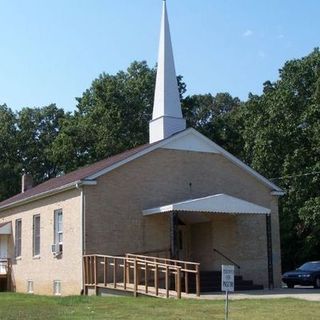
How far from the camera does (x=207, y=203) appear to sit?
80.1ft

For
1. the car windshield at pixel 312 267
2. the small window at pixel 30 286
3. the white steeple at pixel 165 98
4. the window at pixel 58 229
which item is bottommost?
the small window at pixel 30 286

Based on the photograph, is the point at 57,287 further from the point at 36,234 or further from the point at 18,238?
the point at 18,238

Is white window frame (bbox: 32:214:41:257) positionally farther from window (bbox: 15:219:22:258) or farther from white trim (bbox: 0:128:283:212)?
window (bbox: 15:219:22:258)

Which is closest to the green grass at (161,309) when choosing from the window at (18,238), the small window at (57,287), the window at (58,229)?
the small window at (57,287)

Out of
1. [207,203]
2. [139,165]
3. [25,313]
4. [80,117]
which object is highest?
[80,117]

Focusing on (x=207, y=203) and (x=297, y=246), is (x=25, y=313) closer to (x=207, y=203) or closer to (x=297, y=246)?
(x=207, y=203)

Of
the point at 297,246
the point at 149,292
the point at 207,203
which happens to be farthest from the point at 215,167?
the point at 297,246

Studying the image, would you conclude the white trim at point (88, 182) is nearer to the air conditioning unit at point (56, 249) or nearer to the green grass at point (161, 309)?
the air conditioning unit at point (56, 249)

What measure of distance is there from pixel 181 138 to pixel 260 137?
14.6 m

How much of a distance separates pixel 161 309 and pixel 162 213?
33.5ft

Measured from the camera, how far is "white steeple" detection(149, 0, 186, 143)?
30219 millimetres

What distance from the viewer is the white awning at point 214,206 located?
24.2 m

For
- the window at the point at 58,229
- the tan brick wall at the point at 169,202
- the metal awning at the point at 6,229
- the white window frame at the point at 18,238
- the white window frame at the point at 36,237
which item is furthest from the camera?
the metal awning at the point at 6,229

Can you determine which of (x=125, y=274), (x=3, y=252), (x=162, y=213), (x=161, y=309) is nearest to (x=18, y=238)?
Result: (x=3, y=252)
